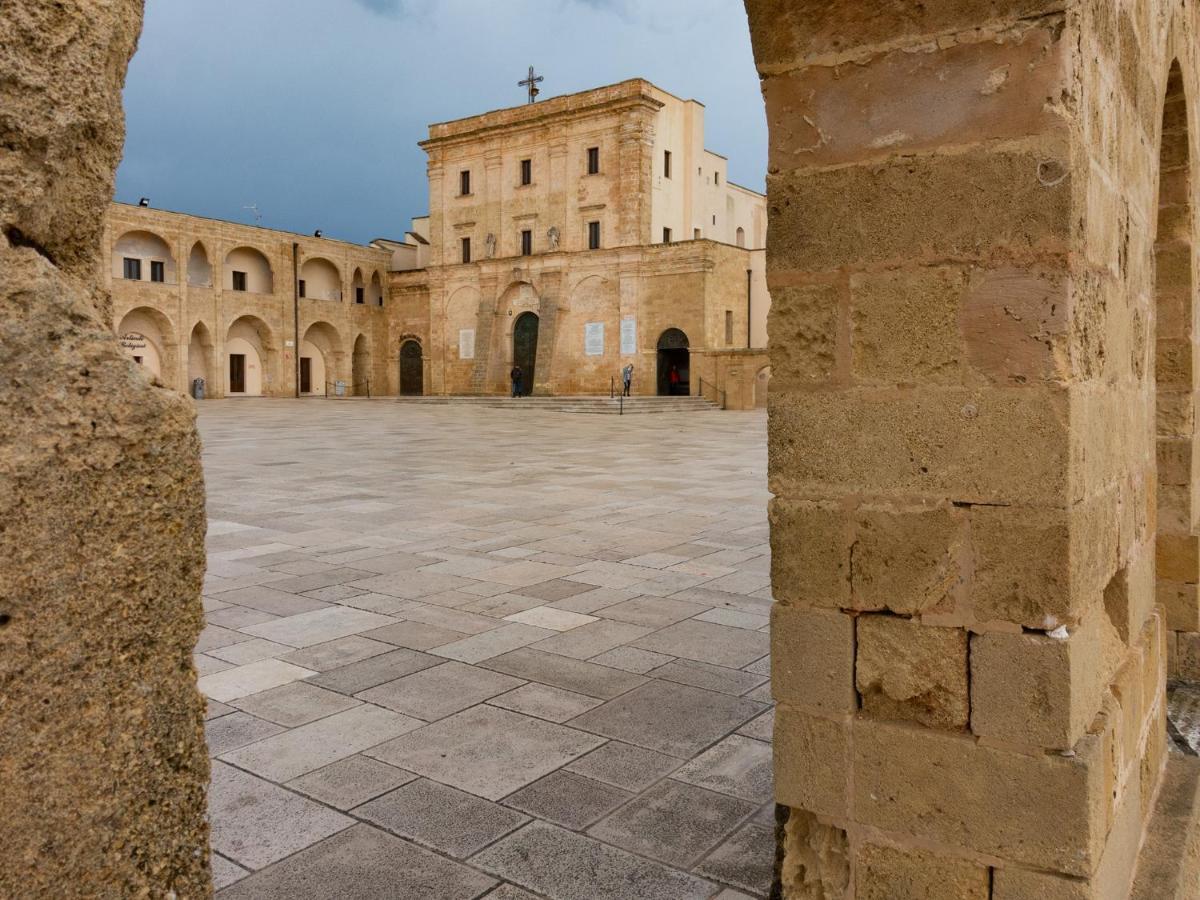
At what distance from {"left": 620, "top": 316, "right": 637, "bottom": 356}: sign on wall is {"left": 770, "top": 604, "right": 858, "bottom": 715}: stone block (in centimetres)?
3432

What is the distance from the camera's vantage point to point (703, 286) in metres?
34.4

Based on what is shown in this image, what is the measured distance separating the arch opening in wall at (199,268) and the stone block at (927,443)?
40.8m

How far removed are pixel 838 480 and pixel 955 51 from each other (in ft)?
3.68

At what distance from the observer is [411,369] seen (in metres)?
45.0

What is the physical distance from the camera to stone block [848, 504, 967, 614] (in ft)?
7.93

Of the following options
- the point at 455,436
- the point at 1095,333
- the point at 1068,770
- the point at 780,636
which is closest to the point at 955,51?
the point at 1095,333

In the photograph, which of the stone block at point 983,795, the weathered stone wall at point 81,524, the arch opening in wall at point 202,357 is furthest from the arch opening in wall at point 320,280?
the weathered stone wall at point 81,524

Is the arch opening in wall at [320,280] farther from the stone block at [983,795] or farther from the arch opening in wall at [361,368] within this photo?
the stone block at [983,795]

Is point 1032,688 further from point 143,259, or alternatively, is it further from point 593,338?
point 143,259

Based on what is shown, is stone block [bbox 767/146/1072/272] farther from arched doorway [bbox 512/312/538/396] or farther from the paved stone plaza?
arched doorway [bbox 512/312/538/396]

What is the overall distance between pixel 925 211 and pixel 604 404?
29.4 meters

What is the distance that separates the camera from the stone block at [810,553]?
8.39 feet

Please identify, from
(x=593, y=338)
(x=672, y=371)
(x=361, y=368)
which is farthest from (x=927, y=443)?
(x=361, y=368)

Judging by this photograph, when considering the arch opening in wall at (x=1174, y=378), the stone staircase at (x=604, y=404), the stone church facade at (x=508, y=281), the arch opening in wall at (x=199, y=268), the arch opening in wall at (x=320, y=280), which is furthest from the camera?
the arch opening in wall at (x=320, y=280)
